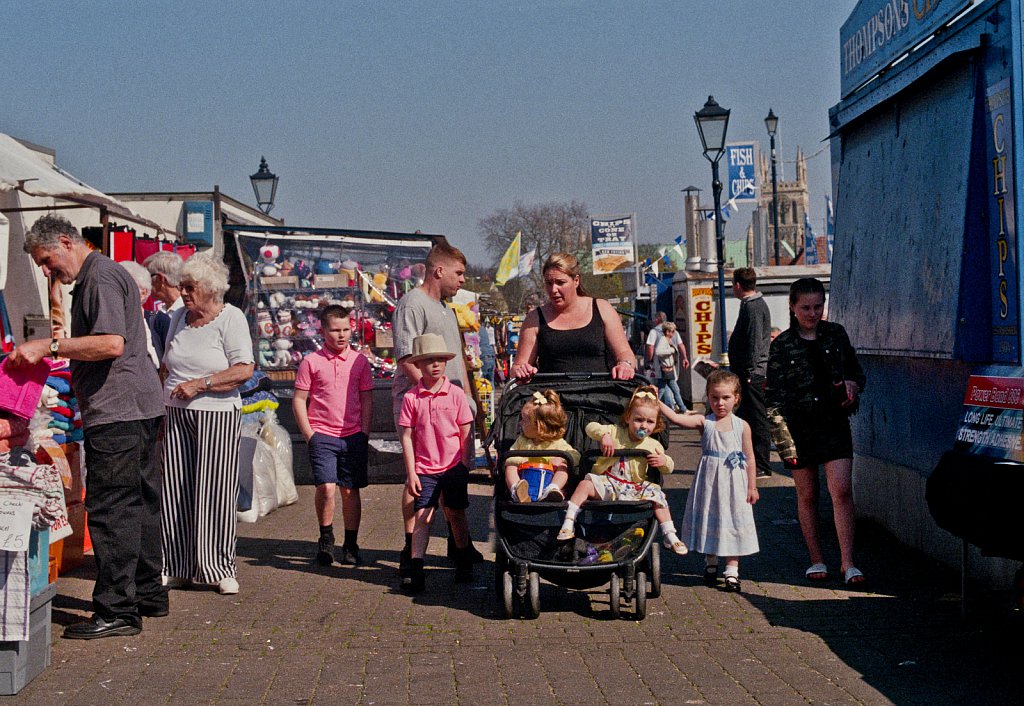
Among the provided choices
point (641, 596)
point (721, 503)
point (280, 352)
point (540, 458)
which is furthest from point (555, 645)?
point (280, 352)

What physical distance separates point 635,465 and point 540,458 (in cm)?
56

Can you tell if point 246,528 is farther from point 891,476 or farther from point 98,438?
point 891,476

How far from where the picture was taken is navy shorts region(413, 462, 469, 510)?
25.6ft

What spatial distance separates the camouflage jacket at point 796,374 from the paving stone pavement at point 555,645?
100 centimetres

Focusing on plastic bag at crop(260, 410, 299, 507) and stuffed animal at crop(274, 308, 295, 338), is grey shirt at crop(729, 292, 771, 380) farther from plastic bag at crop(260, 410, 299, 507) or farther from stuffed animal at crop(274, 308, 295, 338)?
stuffed animal at crop(274, 308, 295, 338)

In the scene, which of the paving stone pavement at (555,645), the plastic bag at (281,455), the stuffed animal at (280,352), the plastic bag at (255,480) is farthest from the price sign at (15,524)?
the stuffed animal at (280,352)

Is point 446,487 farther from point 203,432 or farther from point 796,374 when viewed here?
point 796,374

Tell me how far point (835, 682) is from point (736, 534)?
2122 mm

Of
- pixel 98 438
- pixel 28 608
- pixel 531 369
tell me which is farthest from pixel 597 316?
Result: pixel 28 608

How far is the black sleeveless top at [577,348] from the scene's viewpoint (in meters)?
7.98

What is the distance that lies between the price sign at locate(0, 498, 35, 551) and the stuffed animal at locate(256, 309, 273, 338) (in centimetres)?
817

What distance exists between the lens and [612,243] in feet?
139

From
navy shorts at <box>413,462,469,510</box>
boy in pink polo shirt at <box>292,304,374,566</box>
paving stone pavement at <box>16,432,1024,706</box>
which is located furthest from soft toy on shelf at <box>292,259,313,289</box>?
navy shorts at <box>413,462,469,510</box>

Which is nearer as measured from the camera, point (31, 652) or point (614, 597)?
point (31, 652)
